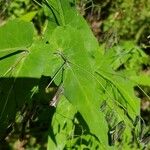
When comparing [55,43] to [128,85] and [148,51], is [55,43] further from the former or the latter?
[148,51]

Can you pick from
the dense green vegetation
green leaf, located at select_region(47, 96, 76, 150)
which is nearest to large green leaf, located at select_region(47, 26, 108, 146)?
the dense green vegetation

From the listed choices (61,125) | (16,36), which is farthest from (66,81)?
(61,125)

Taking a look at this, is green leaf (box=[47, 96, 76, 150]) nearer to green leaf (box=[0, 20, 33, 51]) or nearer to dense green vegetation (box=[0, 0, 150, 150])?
dense green vegetation (box=[0, 0, 150, 150])

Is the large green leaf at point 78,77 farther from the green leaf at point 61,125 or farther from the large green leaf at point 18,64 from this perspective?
the green leaf at point 61,125

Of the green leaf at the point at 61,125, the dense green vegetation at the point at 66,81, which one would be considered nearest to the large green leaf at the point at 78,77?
the dense green vegetation at the point at 66,81

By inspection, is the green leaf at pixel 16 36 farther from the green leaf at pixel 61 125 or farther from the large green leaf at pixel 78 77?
the green leaf at pixel 61 125

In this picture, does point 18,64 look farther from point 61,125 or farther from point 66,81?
point 61,125

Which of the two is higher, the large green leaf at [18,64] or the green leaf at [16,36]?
the green leaf at [16,36]

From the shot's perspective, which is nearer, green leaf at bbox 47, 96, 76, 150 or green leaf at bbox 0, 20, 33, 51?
green leaf at bbox 0, 20, 33, 51

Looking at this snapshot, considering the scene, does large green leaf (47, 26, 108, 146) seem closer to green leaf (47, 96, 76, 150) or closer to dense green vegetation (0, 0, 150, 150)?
dense green vegetation (0, 0, 150, 150)

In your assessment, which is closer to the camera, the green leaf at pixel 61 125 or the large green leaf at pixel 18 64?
the large green leaf at pixel 18 64

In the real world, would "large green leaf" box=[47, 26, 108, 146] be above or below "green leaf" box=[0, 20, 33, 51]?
below
